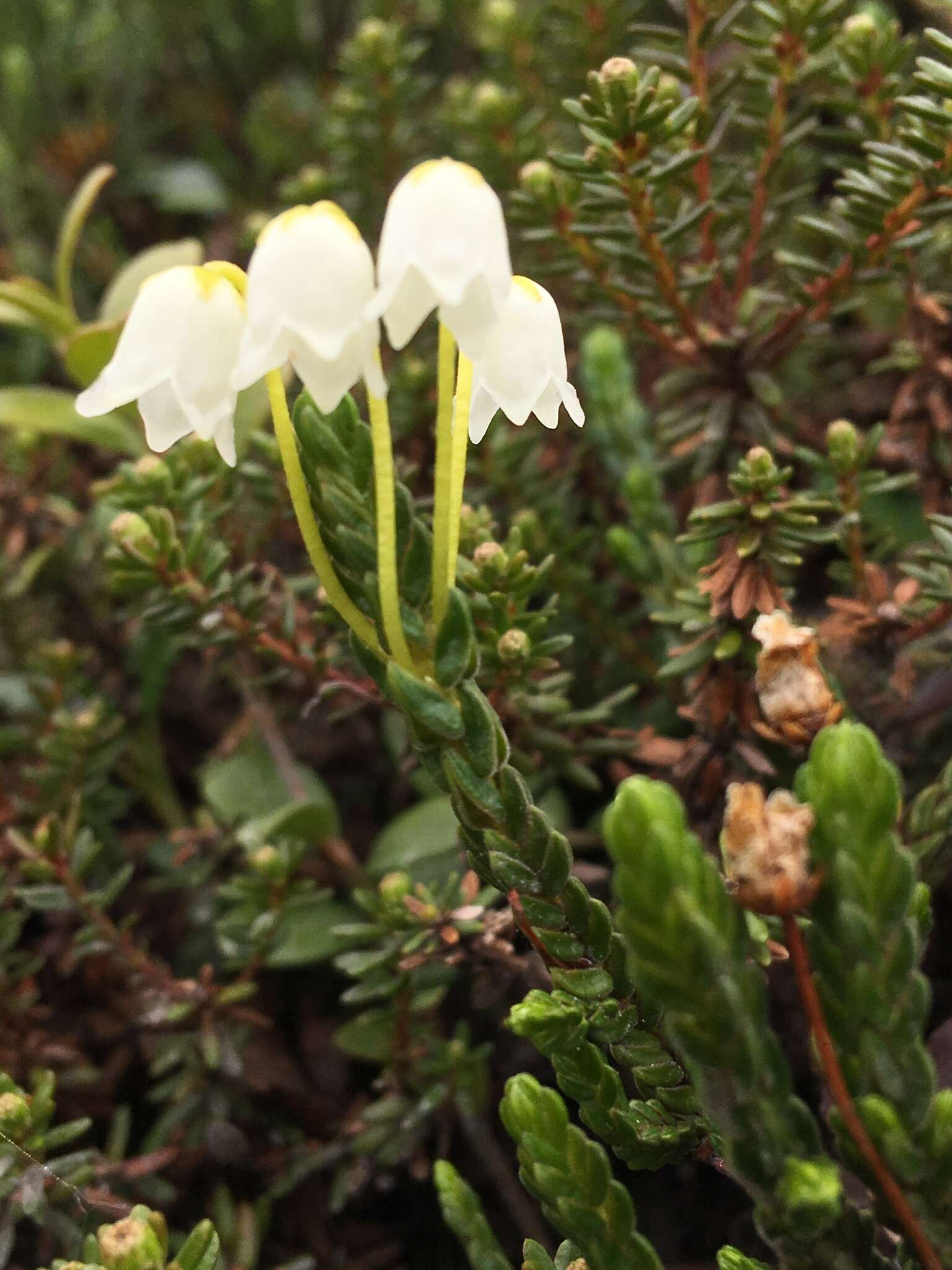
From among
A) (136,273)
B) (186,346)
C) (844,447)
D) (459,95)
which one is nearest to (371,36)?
(459,95)

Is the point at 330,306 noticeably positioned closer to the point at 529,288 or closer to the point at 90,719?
the point at 529,288

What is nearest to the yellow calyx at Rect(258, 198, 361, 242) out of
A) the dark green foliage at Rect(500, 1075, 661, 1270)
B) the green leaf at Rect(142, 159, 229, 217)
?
the dark green foliage at Rect(500, 1075, 661, 1270)

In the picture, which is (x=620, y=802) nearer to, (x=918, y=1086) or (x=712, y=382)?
(x=918, y=1086)

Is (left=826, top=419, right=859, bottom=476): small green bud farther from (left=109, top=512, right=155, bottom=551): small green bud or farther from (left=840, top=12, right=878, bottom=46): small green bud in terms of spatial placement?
(left=109, top=512, right=155, bottom=551): small green bud

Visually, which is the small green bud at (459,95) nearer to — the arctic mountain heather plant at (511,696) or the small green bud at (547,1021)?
the arctic mountain heather plant at (511,696)

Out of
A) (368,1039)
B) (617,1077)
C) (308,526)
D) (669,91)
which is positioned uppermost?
(669,91)
